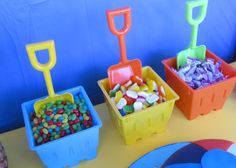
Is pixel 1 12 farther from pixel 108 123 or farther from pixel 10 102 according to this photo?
pixel 108 123

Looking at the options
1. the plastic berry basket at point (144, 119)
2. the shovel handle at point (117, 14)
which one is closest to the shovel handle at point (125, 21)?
the shovel handle at point (117, 14)

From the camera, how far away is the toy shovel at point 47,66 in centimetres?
49

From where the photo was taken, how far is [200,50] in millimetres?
692

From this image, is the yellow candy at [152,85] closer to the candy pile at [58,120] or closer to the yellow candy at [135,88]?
the yellow candy at [135,88]

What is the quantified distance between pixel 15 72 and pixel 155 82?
317mm

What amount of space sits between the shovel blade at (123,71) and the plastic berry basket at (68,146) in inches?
3.2

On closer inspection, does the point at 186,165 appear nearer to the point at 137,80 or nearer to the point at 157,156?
the point at 157,156

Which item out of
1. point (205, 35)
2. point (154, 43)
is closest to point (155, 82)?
point (154, 43)

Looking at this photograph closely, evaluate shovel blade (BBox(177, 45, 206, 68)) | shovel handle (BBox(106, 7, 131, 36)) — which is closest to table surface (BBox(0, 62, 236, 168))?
shovel blade (BBox(177, 45, 206, 68))

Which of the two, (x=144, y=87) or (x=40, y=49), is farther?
(x=144, y=87)

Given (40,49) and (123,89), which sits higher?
(40,49)

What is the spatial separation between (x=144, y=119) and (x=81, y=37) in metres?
0.24

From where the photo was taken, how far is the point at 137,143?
625mm

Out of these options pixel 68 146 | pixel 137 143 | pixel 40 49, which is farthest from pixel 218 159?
pixel 40 49
